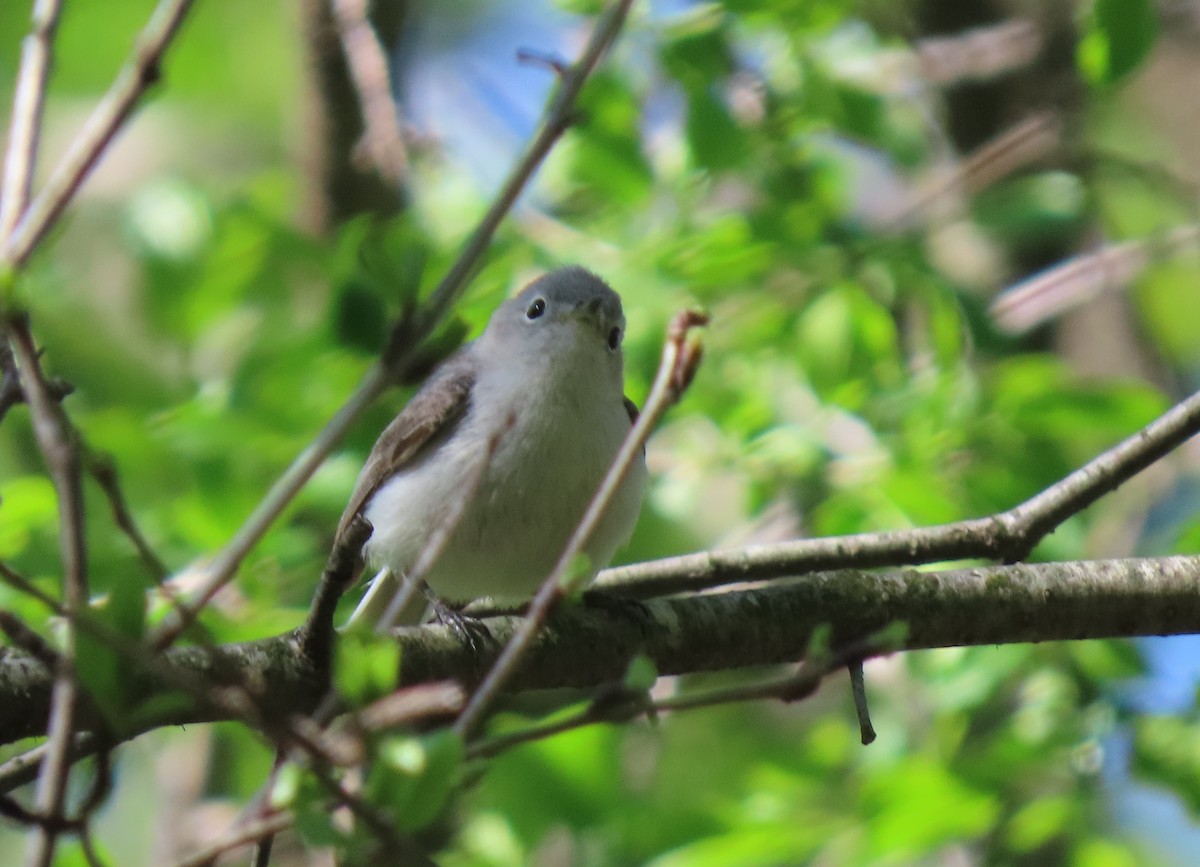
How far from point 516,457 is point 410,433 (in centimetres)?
48

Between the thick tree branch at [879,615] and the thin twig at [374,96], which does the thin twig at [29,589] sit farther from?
the thin twig at [374,96]

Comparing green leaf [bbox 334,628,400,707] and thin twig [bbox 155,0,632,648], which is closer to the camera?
thin twig [bbox 155,0,632,648]

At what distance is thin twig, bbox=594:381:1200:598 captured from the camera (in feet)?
9.34

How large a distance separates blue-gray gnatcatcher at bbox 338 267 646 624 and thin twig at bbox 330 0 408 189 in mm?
830

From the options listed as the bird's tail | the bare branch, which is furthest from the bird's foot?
the bare branch

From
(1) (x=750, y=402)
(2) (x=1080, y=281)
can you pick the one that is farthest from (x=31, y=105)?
(2) (x=1080, y=281)

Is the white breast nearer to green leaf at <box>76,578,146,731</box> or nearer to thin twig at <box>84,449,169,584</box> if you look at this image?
green leaf at <box>76,578,146,731</box>

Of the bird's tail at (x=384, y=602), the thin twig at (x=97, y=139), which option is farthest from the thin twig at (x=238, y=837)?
the bird's tail at (x=384, y=602)

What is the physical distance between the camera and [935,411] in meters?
3.79

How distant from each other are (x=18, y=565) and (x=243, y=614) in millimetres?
600

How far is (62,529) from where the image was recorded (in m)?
1.28

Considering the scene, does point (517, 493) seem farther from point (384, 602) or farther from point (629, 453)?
point (629, 453)

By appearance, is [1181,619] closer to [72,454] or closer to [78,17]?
[72,454]

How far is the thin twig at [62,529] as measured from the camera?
3.94 feet
